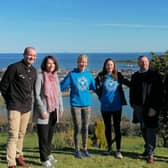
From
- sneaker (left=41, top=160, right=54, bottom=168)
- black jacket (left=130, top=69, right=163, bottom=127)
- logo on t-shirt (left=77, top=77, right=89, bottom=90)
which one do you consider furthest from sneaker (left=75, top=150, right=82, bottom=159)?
black jacket (left=130, top=69, right=163, bottom=127)

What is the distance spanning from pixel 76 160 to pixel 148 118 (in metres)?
1.69

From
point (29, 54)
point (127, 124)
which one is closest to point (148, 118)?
point (29, 54)

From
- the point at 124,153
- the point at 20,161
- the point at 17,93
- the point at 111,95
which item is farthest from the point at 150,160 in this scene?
the point at 17,93

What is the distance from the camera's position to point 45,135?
752 cm

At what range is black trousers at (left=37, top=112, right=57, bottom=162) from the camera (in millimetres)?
7461

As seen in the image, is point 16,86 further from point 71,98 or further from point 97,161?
point 97,161

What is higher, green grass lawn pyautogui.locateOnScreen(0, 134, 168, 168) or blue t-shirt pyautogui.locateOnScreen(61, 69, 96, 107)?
blue t-shirt pyautogui.locateOnScreen(61, 69, 96, 107)

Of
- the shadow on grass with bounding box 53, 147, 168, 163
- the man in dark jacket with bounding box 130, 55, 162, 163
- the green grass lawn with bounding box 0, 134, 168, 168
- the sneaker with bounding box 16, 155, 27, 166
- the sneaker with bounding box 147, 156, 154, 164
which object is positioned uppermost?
the man in dark jacket with bounding box 130, 55, 162, 163

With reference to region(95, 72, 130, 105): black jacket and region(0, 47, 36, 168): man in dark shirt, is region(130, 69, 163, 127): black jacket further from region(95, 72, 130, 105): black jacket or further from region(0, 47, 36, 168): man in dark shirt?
region(0, 47, 36, 168): man in dark shirt

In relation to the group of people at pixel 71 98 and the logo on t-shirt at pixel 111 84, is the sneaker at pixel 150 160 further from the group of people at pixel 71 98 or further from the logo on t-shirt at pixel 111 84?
the logo on t-shirt at pixel 111 84

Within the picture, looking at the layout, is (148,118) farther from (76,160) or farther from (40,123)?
(40,123)

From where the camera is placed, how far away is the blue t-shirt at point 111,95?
27.5ft

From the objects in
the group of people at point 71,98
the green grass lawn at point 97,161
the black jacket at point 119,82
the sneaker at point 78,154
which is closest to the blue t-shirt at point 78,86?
the group of people at point 71,98

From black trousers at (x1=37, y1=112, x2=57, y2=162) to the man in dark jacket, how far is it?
70.0 inches
